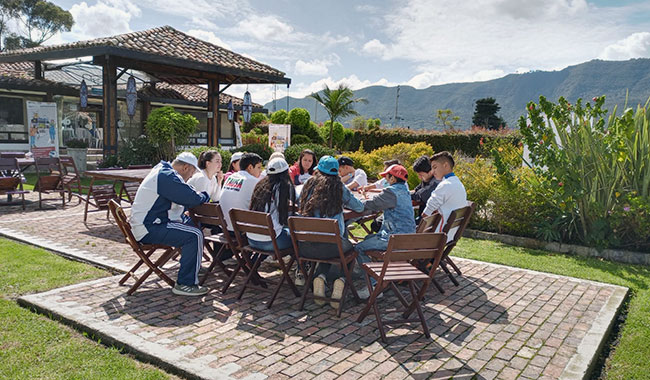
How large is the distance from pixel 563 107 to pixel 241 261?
212 inches

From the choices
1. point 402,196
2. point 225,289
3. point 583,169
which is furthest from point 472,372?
point 583,169

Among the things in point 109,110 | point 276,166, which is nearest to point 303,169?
point 276,166

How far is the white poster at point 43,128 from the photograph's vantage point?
51.5 feet

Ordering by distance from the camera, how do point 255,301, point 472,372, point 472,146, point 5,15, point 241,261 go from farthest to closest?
point 5,15 → point 472,146 → point 241,261 → point 255,301 → point 472,372

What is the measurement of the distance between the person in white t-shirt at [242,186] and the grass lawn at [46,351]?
187 cm

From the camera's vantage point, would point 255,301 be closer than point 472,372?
No

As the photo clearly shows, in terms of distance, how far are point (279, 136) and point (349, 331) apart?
48.5 feet

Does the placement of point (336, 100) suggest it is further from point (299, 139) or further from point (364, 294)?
point (364, 294)

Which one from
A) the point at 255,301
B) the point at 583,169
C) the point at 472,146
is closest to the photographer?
the point at 255,301

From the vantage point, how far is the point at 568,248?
7449 millimetres

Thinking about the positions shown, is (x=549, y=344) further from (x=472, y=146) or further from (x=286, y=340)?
(x=472, y=146)

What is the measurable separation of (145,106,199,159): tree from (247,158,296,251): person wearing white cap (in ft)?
38.9

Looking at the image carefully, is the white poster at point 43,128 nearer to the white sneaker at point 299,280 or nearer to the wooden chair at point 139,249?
the wooden chair at point 139,249

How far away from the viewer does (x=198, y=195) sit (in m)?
4.91
